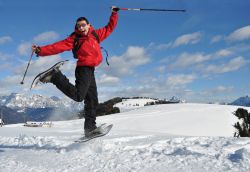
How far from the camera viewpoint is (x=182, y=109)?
70.1 meters

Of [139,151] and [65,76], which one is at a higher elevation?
[65,76]

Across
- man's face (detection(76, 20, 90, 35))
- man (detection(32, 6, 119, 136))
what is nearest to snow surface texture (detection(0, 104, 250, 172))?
man (detection(32, 6, 119, 136))

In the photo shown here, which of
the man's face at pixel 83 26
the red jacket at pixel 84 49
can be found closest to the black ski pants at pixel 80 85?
the red jacket at pixel 84 49

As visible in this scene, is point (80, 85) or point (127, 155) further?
point (80, 85)

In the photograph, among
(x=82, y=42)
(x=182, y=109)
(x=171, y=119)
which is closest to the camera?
(x=82, y=42)

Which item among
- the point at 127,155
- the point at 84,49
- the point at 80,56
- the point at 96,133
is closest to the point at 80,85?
the point at 80,56

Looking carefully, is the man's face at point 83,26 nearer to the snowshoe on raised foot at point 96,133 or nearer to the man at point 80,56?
Answer: the man at point 80,56

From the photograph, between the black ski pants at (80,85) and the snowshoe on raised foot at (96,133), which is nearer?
the black ski pants at (80,85)

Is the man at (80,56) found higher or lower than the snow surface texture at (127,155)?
higher

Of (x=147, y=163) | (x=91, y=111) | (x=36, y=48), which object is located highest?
(x=36, y=48)

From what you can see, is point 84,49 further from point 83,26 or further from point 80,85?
point 80,85

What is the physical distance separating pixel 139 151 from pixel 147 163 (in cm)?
84

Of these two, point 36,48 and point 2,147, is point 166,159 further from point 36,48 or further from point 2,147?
point 2,147

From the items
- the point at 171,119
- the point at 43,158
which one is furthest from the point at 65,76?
the point at 171,119
